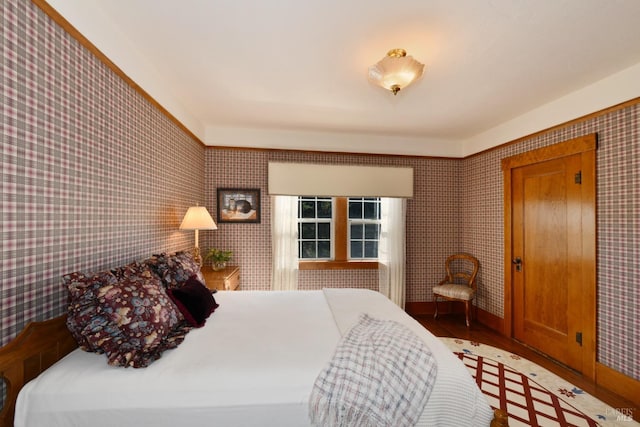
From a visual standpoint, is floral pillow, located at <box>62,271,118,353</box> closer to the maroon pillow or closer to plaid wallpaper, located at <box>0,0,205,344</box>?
plaid wallpaper, located at <box>0,0,205,344</box>

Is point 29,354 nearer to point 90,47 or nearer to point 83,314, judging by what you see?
point 83,314

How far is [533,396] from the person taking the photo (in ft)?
7.36

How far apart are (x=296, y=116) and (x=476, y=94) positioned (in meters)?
1.90

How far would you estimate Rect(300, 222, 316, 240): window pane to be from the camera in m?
4.16

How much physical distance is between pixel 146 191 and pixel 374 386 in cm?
217

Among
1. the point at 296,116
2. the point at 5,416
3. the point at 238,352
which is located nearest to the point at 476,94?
the point at 296,116

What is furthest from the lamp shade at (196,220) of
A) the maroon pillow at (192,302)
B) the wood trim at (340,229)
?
the wood trim at (340,229)

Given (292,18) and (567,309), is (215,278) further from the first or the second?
(567,309)

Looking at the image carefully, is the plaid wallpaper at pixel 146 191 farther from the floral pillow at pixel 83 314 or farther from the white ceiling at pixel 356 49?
the white ceiling at pixel 356 49

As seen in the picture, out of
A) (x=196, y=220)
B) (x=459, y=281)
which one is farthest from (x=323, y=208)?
(x=459, y=281)

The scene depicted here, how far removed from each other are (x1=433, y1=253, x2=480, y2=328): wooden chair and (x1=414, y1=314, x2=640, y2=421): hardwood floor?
17cm

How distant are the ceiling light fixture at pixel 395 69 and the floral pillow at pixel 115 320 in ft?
6.68

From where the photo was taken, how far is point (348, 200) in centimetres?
420

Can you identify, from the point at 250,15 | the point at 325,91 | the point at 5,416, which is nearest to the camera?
the point at 5,416
